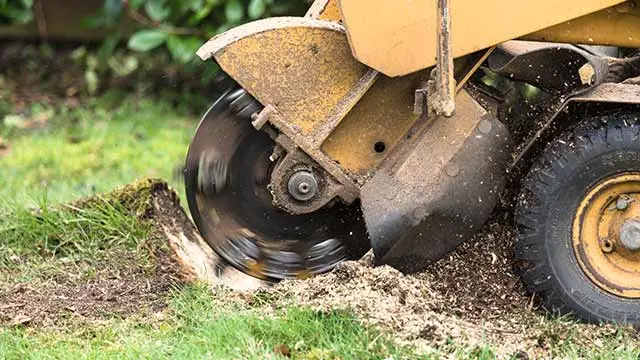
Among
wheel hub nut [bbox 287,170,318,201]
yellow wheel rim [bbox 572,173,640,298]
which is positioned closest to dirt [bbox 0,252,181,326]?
wheel hub nut [bbox 287,170,318,201]

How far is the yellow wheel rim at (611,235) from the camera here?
4367mm

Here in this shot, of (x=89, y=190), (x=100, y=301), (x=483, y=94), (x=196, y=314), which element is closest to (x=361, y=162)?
(x=483, y=94)

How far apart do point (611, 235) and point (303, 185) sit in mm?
1229

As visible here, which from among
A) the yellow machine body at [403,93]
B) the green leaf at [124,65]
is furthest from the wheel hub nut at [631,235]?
the green leaf at [124,65]

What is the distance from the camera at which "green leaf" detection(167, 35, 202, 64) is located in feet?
26.9

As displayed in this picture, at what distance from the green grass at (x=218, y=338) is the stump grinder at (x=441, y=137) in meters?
0.51

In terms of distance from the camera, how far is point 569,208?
437 cm

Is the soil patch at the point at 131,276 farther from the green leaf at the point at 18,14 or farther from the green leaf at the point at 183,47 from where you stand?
the green leaf at the point at 18,14

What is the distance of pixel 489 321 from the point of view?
14.4ft

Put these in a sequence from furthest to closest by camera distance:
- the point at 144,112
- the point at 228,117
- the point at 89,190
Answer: the point at 144,112, the point at 89,190, the point at 228,117

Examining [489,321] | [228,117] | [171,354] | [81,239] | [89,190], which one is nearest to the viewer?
[171,354]

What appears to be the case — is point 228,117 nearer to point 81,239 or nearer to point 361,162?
point 361,162

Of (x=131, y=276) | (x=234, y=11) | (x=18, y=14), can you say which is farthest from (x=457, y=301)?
(x=18, y=14)

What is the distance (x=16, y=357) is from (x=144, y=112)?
4.67 m
